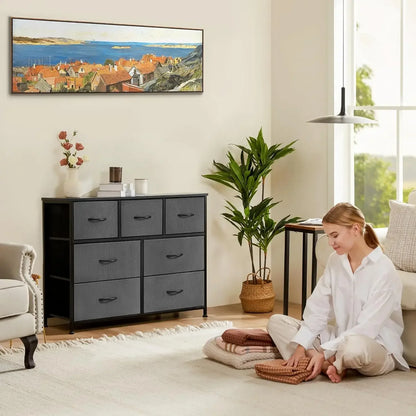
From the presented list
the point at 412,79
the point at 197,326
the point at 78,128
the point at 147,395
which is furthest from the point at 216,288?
the point at 147,395

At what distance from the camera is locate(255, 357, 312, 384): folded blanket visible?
456 centimetres

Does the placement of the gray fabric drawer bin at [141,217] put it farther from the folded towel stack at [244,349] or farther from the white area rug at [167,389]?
the folded towel stack at [244,349]

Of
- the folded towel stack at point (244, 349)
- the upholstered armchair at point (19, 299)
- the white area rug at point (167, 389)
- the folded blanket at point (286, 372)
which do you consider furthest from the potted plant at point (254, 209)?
the folded blanket at point (286, 372)

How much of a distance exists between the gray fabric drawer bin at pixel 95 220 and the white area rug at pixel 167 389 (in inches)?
34.6

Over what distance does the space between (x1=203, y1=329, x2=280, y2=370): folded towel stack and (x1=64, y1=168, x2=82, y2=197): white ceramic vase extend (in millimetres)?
1674

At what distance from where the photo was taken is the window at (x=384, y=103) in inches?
256

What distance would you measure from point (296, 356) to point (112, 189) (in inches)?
84.3

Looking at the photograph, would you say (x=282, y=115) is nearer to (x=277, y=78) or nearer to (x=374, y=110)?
(x=277, y=78)

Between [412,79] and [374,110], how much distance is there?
396 millimetres

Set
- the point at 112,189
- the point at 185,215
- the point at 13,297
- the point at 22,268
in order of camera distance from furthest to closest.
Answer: the point at 185,215 → the point at 112,189 → the point at 22,268 → the point at 13,297

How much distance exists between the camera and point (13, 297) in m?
4.89

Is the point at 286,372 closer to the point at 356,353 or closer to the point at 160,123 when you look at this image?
the point at 356,353

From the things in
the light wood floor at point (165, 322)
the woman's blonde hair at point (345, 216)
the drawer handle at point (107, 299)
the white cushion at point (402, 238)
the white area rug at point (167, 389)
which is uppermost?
the woman's blonde hair at point (345, 216)

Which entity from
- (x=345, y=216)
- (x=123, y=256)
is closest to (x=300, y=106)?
(x=123, y=256)
